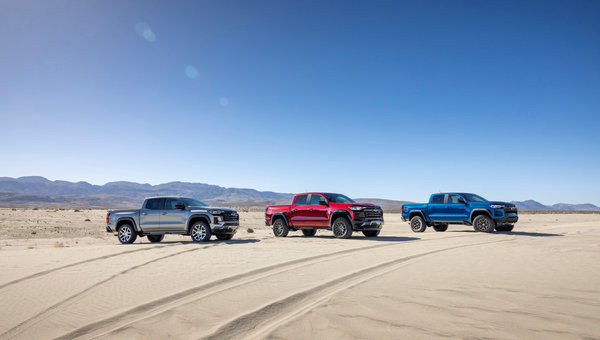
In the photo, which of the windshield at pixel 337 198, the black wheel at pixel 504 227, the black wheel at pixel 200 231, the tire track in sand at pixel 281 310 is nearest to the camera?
the tire track in sand at pixel 281 310

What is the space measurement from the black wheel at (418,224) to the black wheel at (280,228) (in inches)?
307

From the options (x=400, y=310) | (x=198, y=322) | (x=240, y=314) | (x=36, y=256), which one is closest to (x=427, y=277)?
(x=400, y=310)

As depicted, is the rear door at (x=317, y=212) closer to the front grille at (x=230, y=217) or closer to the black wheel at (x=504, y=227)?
the front grille at (x=230, y=217)

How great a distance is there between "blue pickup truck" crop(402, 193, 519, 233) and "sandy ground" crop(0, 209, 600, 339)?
8.40 m

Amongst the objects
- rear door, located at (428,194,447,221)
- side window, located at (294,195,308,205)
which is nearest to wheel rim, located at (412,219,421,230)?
rear door, located at (428,194,447,221)

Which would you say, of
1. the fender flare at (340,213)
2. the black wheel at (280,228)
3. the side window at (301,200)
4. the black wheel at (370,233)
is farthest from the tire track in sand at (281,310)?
the black wheel at (280,228)

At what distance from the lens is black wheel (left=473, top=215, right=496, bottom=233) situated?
19.3 m

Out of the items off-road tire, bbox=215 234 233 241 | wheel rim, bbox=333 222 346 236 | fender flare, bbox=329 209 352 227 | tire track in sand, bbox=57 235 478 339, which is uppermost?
fender flare, bbox=329 209 352 227

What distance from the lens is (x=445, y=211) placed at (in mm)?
20734

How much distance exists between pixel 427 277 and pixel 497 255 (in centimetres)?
460

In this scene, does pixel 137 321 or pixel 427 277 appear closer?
pixel 137 321

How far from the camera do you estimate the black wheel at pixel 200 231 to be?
620 inches

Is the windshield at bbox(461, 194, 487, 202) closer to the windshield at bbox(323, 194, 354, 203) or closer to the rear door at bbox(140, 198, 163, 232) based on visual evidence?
the windshield at bbox(323, 194, 354, 203)

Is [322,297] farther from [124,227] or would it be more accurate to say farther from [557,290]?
[124,227]
